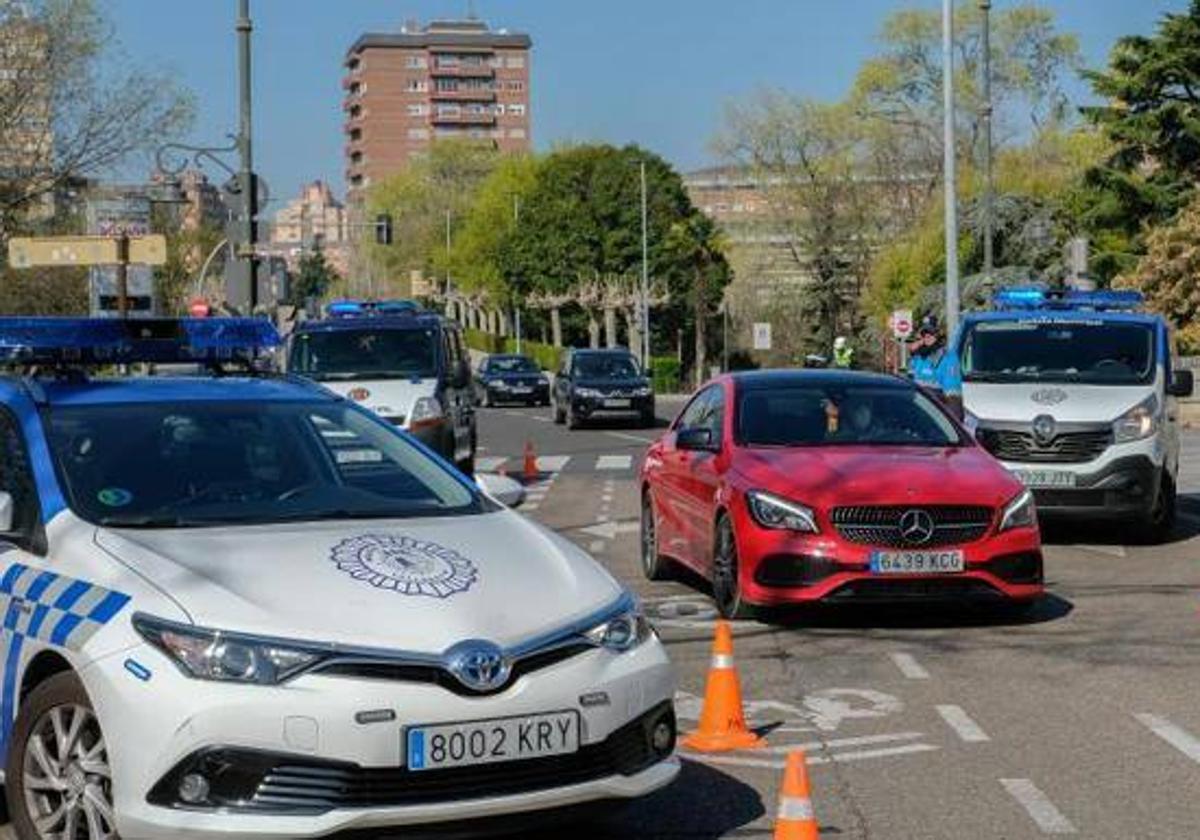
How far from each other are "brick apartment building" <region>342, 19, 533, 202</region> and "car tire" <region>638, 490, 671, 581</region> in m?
166

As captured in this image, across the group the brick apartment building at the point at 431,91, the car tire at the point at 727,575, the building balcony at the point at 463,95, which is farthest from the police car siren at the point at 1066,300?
the building balcony at the point at 463,95

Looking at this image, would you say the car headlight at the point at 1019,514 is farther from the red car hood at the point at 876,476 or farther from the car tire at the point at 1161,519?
the car tire at the point at 1161,519

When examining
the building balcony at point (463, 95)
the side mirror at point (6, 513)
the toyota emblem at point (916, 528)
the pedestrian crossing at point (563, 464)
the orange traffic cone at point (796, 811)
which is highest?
the building balcony at point (463, 95)

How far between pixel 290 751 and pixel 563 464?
20855 millimetres

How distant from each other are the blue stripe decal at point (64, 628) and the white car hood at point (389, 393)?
→ 13.7m

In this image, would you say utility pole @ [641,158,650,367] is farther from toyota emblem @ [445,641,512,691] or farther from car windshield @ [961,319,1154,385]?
toyota emblem @ [445,641,512,691]

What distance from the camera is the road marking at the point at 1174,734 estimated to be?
6.95 meters

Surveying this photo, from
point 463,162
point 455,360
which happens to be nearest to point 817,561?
point 455,360

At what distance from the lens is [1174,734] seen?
7.26 m

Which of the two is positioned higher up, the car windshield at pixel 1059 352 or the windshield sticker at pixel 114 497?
the car windshield at pixel 1059 352

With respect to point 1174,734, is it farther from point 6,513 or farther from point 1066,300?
point 1066,300

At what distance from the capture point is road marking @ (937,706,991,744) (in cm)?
719

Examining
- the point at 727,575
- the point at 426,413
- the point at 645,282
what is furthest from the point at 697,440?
the point at 645,282

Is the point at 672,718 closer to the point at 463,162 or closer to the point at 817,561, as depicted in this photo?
the point at 817,561
